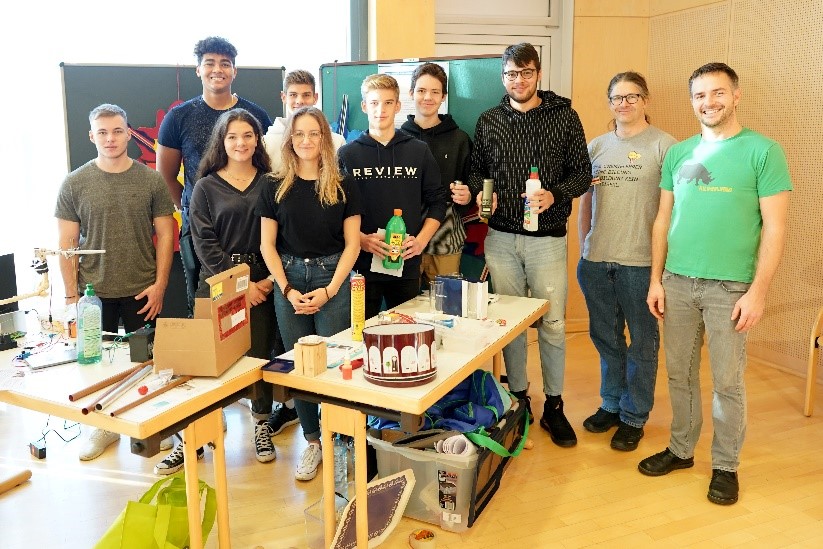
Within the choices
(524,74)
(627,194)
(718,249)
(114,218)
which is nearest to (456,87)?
(524,74)

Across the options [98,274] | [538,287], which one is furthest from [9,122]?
[538,287]

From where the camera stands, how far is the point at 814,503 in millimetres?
2773

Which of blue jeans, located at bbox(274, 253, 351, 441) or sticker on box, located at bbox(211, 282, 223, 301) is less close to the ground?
Result: sticker on box, located at bbox(211, 282, 223, 301)

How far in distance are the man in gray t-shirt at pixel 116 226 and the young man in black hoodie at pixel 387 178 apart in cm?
86

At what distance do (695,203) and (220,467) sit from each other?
189 cm

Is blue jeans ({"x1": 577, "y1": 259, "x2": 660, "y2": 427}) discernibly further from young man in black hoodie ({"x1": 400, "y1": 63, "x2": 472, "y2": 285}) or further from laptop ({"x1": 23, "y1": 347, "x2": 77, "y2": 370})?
laptop ({"x1": 23, "y1": 347, "x2": 77, "y2": 370})

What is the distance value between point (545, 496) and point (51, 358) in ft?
6.20

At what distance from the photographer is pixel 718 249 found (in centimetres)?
257

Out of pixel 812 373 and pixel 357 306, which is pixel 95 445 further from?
pixel 812 373

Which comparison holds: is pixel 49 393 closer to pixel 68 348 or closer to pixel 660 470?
pixel 68 348

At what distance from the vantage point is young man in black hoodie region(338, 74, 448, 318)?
292 cm

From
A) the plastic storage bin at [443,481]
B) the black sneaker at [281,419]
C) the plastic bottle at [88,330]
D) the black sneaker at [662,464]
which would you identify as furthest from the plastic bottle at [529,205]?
the plastic bottle at [88,330]

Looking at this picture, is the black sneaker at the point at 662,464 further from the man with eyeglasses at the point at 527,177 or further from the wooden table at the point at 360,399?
the wooden table at the point at 360,399

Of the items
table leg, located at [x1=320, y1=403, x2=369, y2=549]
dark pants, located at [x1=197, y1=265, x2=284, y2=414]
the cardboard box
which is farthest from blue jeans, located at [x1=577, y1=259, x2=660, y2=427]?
table leg, located at [x1=320, y1=403, x2=369, y2=549]
